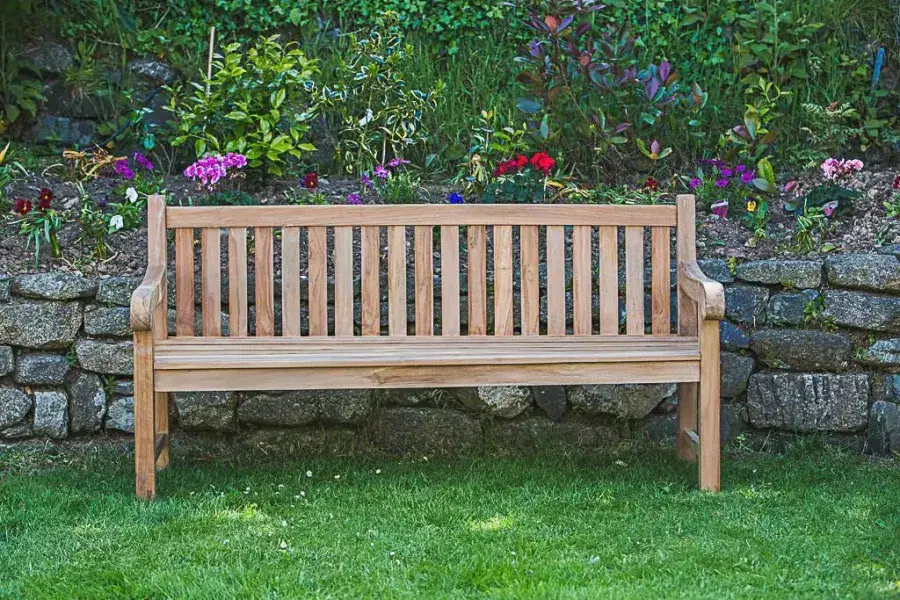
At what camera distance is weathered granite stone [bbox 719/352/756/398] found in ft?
14.8

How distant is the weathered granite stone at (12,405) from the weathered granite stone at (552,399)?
209cm

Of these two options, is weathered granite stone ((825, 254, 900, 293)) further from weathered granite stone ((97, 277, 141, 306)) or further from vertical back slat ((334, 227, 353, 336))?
weathered granite stone ((97, 277, 141, 306))

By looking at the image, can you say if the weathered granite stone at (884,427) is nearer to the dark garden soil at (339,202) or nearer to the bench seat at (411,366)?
the dark garden soil at (339,202)

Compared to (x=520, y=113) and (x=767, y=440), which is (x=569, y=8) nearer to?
(x=520, y=113)

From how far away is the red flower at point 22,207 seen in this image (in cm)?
468

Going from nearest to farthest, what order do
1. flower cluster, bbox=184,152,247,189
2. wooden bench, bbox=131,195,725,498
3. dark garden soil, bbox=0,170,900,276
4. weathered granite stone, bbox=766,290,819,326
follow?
wooden bench, bbox=131,195,725,498 < weathered granite stone, bbox=766,290,819,326 < dark garden soil, bbox=0,170,900,276 < flower cluster, bbox=184,152,247,189

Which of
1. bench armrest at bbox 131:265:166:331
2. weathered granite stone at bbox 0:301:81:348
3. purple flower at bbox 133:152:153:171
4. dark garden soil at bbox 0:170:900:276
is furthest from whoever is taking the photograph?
purple flower at bbox 133:152:153:171

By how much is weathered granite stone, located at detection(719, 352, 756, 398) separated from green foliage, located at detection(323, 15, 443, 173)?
1.91 m

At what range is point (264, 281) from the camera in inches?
166

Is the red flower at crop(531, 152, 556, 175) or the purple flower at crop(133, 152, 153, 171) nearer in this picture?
the red flower at crop(531, 152, 556, 175)

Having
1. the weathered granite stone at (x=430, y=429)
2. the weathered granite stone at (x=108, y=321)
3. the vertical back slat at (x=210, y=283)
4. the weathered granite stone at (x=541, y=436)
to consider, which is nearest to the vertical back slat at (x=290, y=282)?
the vertical back slat at (x=210, y=283)

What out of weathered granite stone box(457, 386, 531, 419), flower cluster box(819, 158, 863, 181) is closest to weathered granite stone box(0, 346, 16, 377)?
weathered granite stone box(457, 386, 531, 419)

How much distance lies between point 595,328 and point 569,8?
1.72 m

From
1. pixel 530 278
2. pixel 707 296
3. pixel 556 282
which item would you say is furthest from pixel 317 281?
pixel 707 296
